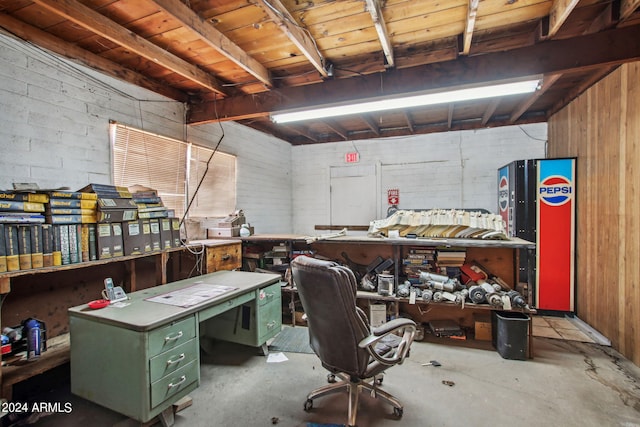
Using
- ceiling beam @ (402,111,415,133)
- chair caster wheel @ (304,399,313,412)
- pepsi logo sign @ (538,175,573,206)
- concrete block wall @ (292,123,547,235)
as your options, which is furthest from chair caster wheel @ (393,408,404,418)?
concrete block wall @ (292,123,547,235)

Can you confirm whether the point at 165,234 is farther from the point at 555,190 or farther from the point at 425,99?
the point at 555,190

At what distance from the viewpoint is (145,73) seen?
10.0ft

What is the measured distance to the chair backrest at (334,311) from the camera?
1.71m

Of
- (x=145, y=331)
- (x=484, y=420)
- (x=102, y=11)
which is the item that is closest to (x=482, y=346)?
(x=484, y=420)

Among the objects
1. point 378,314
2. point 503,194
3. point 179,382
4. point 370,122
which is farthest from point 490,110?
point 179,382

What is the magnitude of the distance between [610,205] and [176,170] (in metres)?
4.71

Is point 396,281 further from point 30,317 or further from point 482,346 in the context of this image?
point 30,317

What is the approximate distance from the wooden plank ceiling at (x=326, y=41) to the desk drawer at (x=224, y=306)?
1990 millimetres

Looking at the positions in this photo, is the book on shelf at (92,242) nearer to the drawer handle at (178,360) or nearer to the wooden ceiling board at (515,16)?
the drawer handle at (178,360)

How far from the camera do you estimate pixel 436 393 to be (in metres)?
2.23

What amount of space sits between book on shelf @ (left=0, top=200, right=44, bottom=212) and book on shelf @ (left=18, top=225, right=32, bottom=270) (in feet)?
0.36

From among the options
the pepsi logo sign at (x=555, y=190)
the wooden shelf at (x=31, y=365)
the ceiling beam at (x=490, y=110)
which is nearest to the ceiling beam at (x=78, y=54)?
the wooden shelf at (x=31, y=365)

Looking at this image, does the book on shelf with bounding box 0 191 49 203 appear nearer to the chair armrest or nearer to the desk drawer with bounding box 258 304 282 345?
the desk drawer with bounding box 258 304 282 345

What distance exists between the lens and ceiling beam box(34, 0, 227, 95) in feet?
6.18
